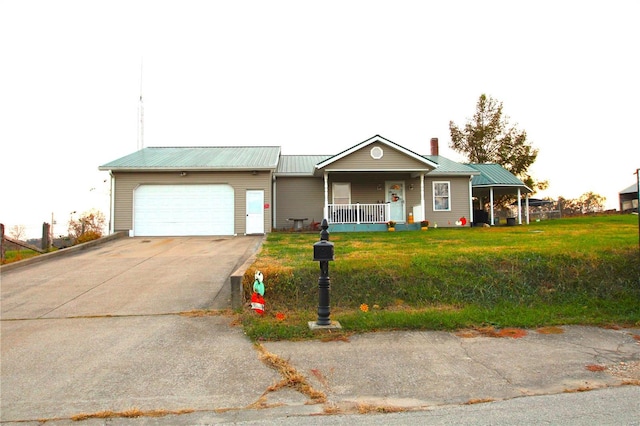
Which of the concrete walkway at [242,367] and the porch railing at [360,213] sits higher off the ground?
the porch railing at [360,213]

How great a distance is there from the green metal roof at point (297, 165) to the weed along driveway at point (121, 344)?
10.3 metres

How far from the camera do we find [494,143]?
118 feet

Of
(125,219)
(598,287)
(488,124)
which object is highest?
(488,124)

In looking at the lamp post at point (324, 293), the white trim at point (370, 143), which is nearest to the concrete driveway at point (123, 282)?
the lamp post at point (324, 293)

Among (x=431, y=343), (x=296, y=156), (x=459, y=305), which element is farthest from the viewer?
(x=296, y=156)

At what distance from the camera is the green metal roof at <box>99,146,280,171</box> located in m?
18.6

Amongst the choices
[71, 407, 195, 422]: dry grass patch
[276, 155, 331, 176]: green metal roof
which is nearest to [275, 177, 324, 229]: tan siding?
[276, 155, 331, 176]: green metal roof

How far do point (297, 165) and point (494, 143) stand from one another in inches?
816

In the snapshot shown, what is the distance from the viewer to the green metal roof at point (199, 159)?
18.6 m

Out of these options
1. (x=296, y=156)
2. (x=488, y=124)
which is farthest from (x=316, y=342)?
(x=488, y=124)

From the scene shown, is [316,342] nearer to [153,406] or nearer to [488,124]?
[153,406]

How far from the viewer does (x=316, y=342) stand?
5.59m

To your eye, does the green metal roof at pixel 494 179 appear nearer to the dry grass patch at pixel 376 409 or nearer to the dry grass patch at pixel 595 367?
the dry grass patch at pixel 595 367

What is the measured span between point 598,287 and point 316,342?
4.99m
